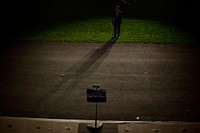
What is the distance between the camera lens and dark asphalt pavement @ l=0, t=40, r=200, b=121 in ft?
44.8

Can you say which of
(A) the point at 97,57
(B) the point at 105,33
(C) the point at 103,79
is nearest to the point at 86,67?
(A) the point at 97,57

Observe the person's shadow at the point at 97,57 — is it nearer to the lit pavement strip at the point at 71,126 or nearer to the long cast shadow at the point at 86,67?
the long cast shadow at the point at 86,67

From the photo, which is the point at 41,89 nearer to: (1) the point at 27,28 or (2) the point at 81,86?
(2) the point at 81,86

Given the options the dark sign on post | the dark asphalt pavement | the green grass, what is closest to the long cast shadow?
the dark asphalt pavement

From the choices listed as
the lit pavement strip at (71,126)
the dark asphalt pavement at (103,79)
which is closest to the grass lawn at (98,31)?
the dark asphalt pavement at (103,79)

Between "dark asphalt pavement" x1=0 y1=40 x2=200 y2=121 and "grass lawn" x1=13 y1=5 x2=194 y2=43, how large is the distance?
1055mm

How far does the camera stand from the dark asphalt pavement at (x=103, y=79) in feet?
44.8

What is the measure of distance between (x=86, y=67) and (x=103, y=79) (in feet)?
5.46

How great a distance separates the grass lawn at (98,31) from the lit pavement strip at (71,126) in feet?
31.6

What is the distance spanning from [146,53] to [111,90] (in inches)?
203

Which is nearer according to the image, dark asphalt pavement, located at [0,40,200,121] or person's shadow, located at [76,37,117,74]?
dark asphalt pavement, located at [0,40,200,121]

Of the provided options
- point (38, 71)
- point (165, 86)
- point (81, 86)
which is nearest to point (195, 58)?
point (165, 86)

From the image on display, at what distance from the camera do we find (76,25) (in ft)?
82.3

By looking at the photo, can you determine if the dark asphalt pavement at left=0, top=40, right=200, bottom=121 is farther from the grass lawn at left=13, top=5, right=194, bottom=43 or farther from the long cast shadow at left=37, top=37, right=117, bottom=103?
the grass lawn at left=13, top=5, right=194, bottom=43
